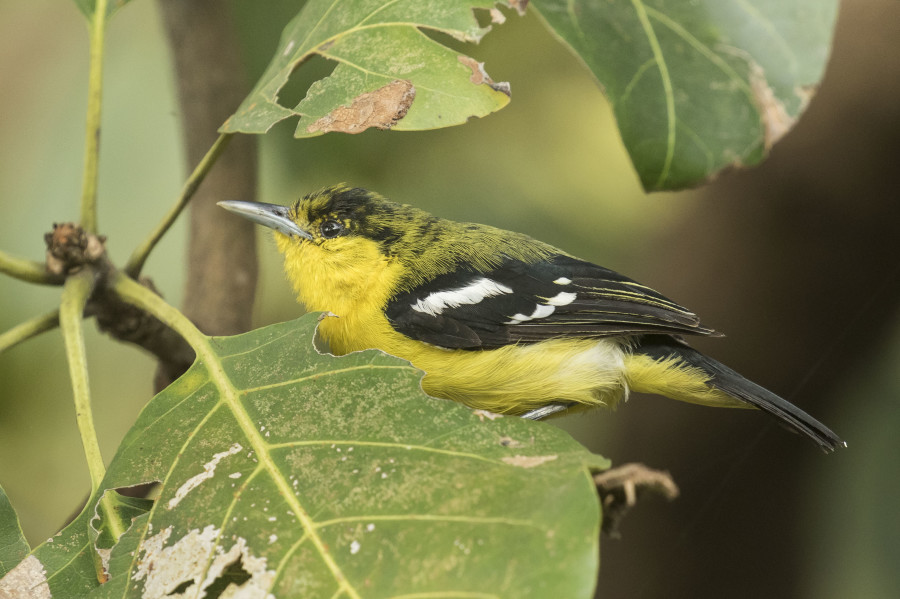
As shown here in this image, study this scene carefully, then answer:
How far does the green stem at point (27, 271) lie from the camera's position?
1899 mm

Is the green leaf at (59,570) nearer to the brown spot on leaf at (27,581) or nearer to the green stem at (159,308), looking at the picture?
the brown spot on leaf at (27,581)

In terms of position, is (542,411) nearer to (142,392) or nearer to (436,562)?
(436,562)

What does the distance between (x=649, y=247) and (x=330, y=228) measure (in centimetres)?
171

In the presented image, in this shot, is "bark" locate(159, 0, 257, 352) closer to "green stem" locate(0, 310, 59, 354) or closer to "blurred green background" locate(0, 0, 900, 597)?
"blurred green background" locate(0, 0, 900, 597)

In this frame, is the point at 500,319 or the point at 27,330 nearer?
the point at 27,330

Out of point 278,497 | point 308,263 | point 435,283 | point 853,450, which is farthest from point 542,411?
point 853,450

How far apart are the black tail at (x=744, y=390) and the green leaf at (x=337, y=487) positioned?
1145mm

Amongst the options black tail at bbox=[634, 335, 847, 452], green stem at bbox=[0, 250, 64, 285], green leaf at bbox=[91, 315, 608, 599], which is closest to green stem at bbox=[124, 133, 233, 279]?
green stem at bbox=[0, 250, 64, 285]

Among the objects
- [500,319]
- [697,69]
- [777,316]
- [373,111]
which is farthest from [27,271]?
[777,316]

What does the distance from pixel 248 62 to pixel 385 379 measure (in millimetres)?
2896

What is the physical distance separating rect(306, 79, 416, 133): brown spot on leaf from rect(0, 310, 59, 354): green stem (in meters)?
0.77

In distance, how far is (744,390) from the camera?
95.6 inches

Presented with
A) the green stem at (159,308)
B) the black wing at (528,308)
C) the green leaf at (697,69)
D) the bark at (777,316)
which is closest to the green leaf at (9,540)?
the green stem at (159,308)

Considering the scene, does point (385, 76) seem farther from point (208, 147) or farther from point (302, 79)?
point (302, 79)
